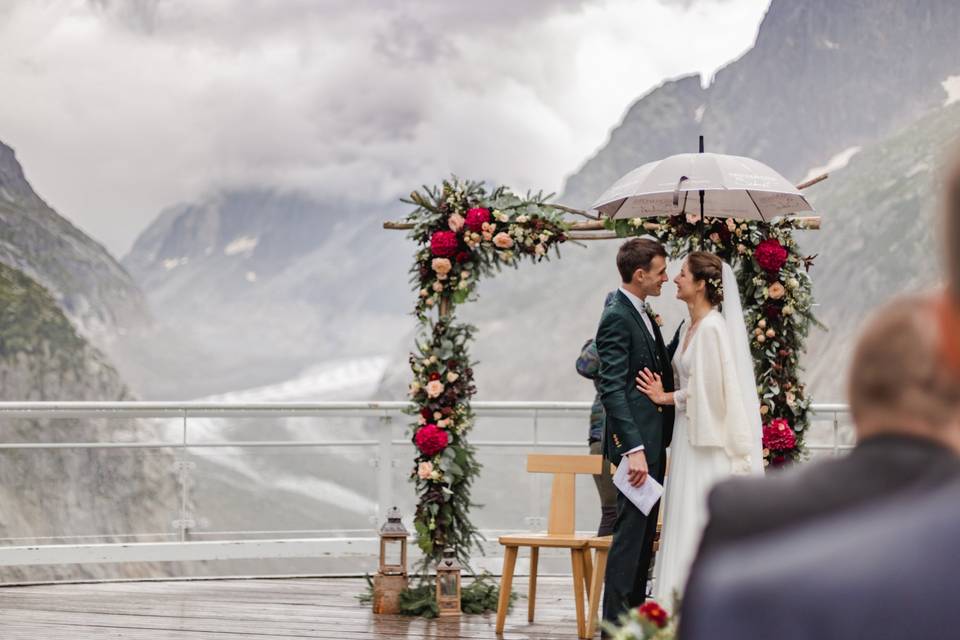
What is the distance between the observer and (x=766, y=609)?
84cm

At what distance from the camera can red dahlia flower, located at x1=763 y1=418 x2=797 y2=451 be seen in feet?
18.3

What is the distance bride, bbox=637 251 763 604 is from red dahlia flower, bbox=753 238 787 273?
1.26 metres

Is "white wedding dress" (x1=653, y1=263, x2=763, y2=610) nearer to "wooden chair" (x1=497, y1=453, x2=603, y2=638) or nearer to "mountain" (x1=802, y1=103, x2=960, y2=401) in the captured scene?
"wooden chair" (x1=497, y1=453, x2=603, y2=638)

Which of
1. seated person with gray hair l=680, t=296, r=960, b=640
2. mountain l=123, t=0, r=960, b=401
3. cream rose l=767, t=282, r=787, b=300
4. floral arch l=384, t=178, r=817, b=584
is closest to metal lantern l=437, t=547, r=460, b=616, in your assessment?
floral arch l=384, t=178, r=817, b=584

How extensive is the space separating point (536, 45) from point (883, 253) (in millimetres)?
28412

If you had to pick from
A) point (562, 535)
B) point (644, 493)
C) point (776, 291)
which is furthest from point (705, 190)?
point (562, 535)

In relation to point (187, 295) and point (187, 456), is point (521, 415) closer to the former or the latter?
point (187, 456)

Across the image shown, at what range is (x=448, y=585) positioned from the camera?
5.62 metres

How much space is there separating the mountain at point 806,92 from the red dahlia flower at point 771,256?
63934 millimetres

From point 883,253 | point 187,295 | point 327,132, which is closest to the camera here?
point 883,253

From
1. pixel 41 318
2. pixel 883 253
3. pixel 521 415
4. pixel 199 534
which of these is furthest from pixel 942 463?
pixel 883 253

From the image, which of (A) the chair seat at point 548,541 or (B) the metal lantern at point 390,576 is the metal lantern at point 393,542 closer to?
(B) the metal lantern at point 390,576

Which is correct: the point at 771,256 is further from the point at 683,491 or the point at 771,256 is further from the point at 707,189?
the point at 683,491

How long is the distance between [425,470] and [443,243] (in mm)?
1070
